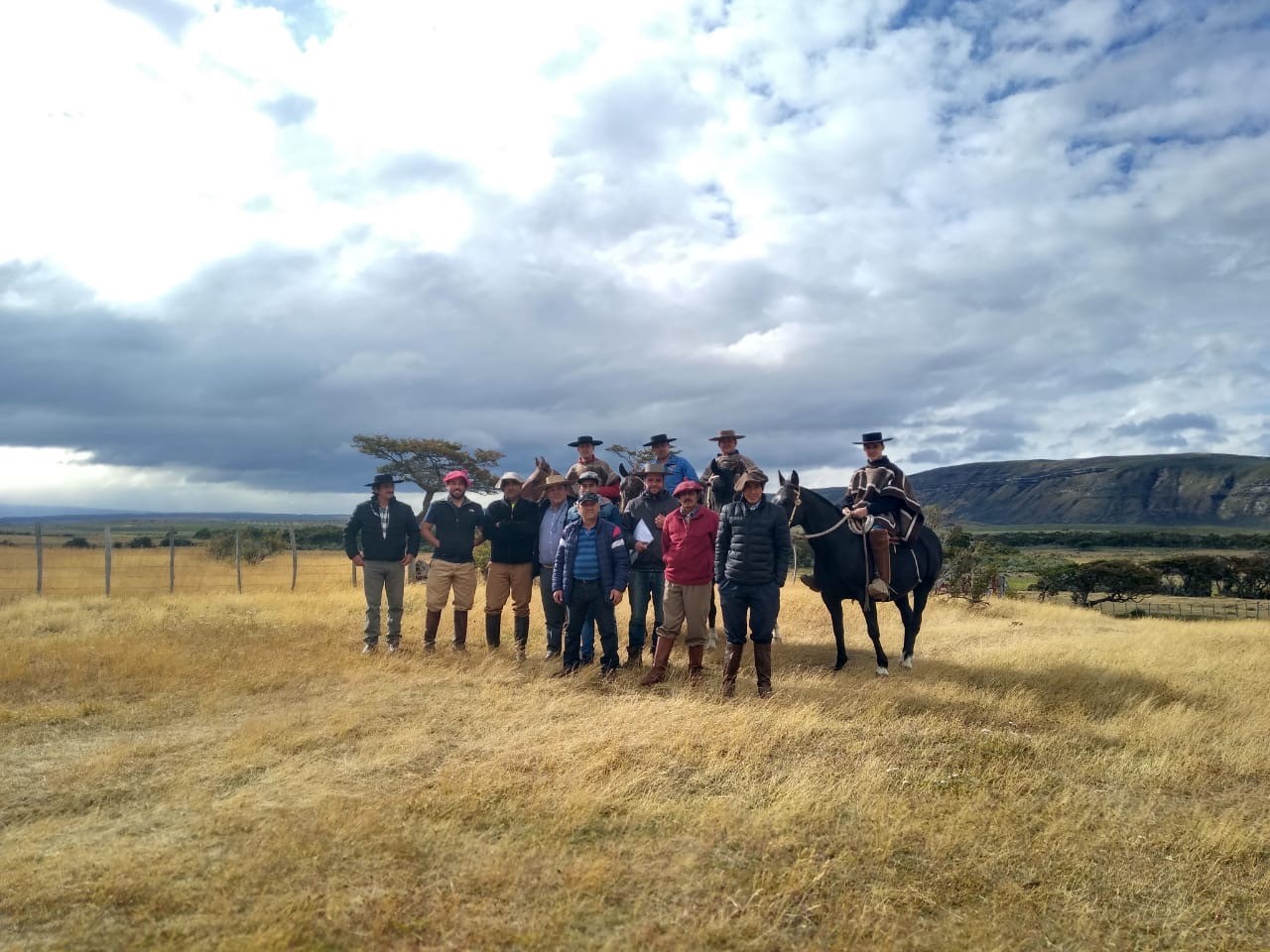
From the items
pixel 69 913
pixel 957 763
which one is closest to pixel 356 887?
pixel 69 913

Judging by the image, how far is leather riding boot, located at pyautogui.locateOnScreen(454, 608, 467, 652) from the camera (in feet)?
30.8

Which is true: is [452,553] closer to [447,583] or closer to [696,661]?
[447,583]

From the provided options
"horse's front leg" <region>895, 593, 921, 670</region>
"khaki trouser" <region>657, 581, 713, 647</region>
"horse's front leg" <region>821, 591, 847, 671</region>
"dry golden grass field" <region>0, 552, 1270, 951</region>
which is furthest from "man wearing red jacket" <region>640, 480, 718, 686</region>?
"horse's front leg" <region>895, 593, 921, 670</region>

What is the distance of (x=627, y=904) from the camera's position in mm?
3557

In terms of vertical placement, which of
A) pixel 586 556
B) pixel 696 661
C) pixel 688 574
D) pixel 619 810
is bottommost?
pixel 619 810

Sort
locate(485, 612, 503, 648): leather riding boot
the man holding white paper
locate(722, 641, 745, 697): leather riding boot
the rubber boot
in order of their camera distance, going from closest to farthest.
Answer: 1. locate(722, 641, 745, 697): leather riding boot
2. the man holding white paper
3. the rubber boot
4. locate(485, 612, 503, 648): leather riding boot

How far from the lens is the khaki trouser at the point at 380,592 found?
956 cm

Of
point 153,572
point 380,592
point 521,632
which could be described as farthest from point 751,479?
point 153,572

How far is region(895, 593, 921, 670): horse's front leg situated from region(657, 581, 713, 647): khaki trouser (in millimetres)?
2776

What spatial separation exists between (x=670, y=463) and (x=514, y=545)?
82.8 inches

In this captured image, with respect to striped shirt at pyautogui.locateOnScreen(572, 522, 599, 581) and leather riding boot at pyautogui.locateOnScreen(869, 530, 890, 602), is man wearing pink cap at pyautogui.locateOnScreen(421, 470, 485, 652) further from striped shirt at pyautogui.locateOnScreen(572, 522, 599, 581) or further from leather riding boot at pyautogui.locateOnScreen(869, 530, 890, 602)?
leather riding boot at pyautogui.locateOnScreen(869, 530, 890, 602)

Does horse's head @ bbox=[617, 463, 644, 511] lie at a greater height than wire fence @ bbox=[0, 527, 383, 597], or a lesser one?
greater

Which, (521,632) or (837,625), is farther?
(521,632)

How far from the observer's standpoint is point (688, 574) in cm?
768
